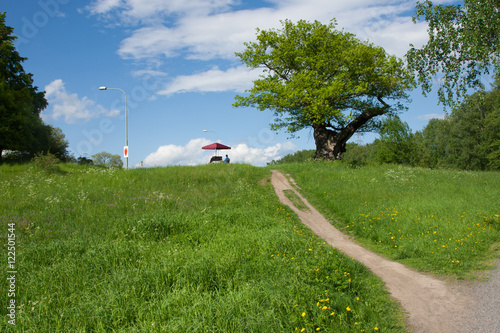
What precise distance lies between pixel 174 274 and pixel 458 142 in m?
68.3

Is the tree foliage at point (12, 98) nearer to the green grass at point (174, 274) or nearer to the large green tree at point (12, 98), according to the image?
the large green tree at point (12, 98)

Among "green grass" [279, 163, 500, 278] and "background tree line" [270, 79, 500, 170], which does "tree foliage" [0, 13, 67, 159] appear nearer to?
"green grass" [279, 163, 500, 278]

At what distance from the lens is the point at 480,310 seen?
20.7 ft

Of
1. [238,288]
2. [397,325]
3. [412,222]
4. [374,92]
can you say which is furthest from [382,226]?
[374,92]

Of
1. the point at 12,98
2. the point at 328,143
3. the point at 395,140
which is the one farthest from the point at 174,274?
the point at 395,140

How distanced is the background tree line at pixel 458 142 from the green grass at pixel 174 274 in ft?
102

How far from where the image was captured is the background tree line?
1828 inches

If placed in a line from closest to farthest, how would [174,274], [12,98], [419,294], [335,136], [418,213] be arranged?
[174,274], [419,294], [418,213], [12,98], [335,136]

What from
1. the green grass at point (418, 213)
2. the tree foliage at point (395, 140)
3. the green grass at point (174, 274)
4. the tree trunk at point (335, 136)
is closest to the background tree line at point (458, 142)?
the tree foliage at point (395, 140)

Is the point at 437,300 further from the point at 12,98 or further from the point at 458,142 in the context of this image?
the point at 458,142

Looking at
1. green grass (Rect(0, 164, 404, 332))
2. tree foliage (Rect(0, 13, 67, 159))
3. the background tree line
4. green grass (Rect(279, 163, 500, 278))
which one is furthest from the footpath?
the background tree line

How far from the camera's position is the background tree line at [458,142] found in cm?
4644

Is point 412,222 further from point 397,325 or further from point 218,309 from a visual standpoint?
point 218,309

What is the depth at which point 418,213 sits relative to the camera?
12688 millimetres
